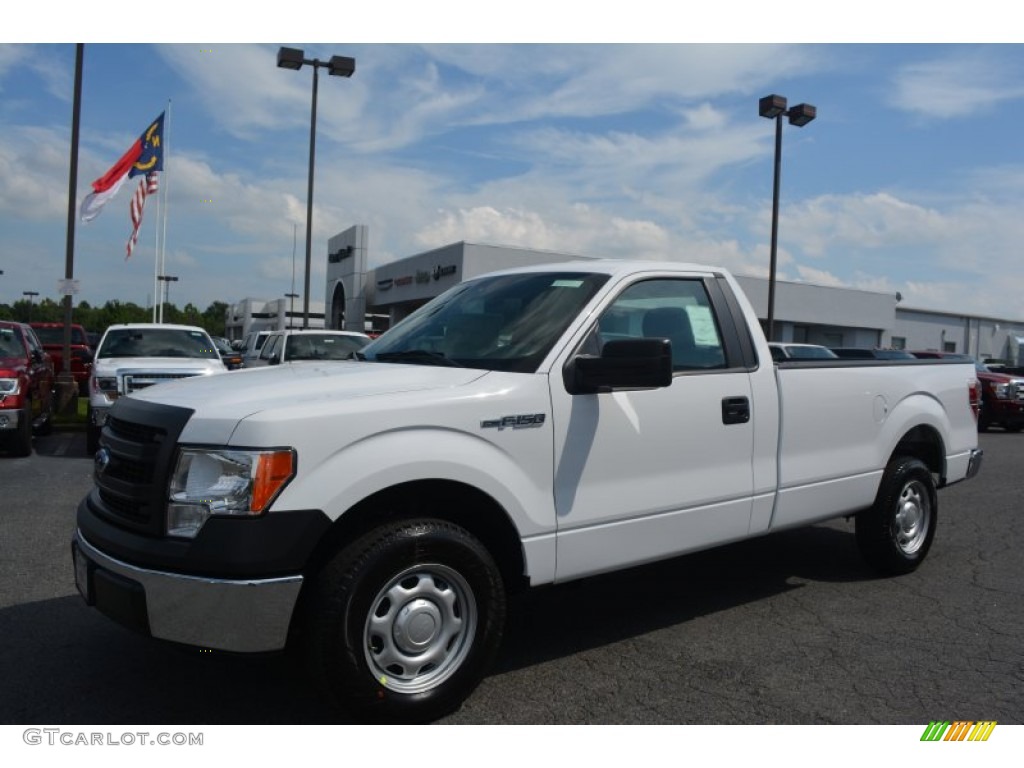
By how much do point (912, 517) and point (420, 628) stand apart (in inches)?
152

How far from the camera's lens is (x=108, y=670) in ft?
13.1

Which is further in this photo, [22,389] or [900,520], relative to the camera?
[22,389]

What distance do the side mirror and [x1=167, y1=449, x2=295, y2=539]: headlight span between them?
4.31ft

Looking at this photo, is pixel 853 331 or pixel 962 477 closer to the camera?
pixel 962 477

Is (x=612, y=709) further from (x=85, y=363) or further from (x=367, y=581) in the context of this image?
(x=85, y=363)

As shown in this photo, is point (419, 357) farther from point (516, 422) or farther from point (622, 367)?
point (622, 367)

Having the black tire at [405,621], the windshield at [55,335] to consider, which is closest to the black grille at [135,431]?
the black tire at [405,621]

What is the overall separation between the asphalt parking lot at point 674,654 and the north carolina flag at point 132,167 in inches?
626

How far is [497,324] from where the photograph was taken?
430 centimetres

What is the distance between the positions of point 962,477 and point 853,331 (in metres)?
45.3

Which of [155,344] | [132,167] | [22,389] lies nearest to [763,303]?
[132,167]

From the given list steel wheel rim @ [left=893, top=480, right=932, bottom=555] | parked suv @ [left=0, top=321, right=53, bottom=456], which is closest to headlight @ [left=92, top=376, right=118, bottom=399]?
parked suv @ [left=0, top=321, right=53, bottom=456]

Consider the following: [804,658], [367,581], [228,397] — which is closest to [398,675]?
[367,581]

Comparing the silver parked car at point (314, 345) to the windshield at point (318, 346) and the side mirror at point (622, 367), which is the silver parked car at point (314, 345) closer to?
the windshield at point (318, 346)
